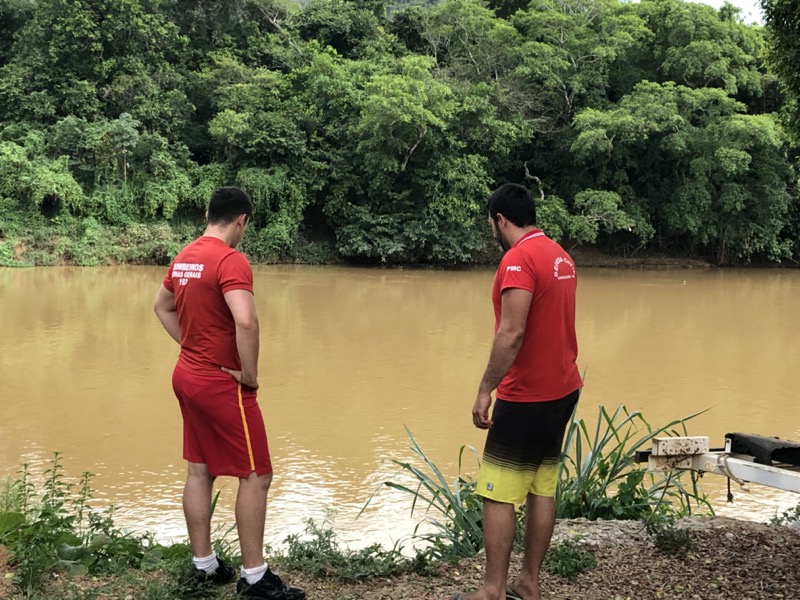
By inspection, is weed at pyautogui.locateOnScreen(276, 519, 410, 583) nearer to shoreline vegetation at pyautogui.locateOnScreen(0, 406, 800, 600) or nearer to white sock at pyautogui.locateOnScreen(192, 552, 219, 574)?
shoreline vegetation at pyautogui.locateOnScreen(0, 406, 800, 600)

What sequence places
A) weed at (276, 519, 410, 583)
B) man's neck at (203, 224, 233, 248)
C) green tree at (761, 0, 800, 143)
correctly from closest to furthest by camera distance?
man's neck at (203, 224, 233, 248) < weed at (276, 519, 410, 583) < green tree at (761, 0, 800, 143)

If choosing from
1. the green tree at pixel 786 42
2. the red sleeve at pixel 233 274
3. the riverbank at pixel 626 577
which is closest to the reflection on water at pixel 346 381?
the riverbank at pixel 626 577

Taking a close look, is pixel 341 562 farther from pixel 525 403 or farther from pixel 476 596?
pixel 525 403

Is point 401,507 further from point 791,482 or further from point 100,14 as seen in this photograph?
point 100,14

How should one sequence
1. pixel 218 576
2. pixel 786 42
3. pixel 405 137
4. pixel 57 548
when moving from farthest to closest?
pixel 405 137, pixel 786 42, pixel 57 548, pixel 218 576

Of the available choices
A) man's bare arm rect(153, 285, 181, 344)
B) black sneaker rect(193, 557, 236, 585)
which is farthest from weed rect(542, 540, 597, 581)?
man's bare arm rect(153, 285, 181, 344)

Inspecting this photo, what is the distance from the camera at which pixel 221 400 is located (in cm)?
240

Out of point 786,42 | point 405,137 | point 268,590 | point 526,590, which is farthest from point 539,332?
point 405,137

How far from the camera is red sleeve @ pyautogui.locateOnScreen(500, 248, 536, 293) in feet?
7.58

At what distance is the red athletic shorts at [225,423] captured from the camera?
2.41 meters

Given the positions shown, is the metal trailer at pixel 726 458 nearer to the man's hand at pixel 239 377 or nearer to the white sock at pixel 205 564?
the man's hand at pixel 239 377

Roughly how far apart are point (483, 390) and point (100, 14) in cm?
2106

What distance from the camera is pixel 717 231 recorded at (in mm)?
21172

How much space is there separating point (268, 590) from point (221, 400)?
605 mm
